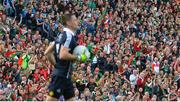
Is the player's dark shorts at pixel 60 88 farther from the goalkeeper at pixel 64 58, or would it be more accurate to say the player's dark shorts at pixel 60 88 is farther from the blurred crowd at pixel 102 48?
the blurred crowd at pixel 102 48

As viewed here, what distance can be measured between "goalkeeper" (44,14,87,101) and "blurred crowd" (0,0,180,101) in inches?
156

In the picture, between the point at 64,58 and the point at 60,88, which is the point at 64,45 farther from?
the point at 60,88

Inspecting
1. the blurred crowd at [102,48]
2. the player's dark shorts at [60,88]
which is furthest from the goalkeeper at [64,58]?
the blurred crowd at [102,48]

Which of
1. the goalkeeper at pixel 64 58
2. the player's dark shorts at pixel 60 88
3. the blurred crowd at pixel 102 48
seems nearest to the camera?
the goalkeeper at pixel 64 58

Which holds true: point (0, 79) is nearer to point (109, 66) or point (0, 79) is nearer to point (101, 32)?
point (109, 66)

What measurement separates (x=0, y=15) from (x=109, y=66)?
14.1ft

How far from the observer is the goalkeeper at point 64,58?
827cm

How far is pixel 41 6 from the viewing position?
67.9 feet

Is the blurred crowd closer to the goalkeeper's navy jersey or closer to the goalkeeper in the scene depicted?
the goalkeeper

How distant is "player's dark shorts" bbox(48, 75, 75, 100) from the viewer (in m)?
8.57

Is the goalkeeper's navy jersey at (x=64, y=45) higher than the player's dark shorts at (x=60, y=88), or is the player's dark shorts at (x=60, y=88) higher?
the goalkeeper's navy jersey at (x=64, y=45)

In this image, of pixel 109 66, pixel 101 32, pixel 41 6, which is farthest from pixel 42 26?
pixel 109 66

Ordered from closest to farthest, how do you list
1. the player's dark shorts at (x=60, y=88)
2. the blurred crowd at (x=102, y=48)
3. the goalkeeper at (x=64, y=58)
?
the goalkeeper at (x=64, y=58)
the player's dark shorts at (x=60, y=88)
the blurred crowd at (x=102, y=48)

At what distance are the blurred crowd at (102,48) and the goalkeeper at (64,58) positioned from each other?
3.97 m
